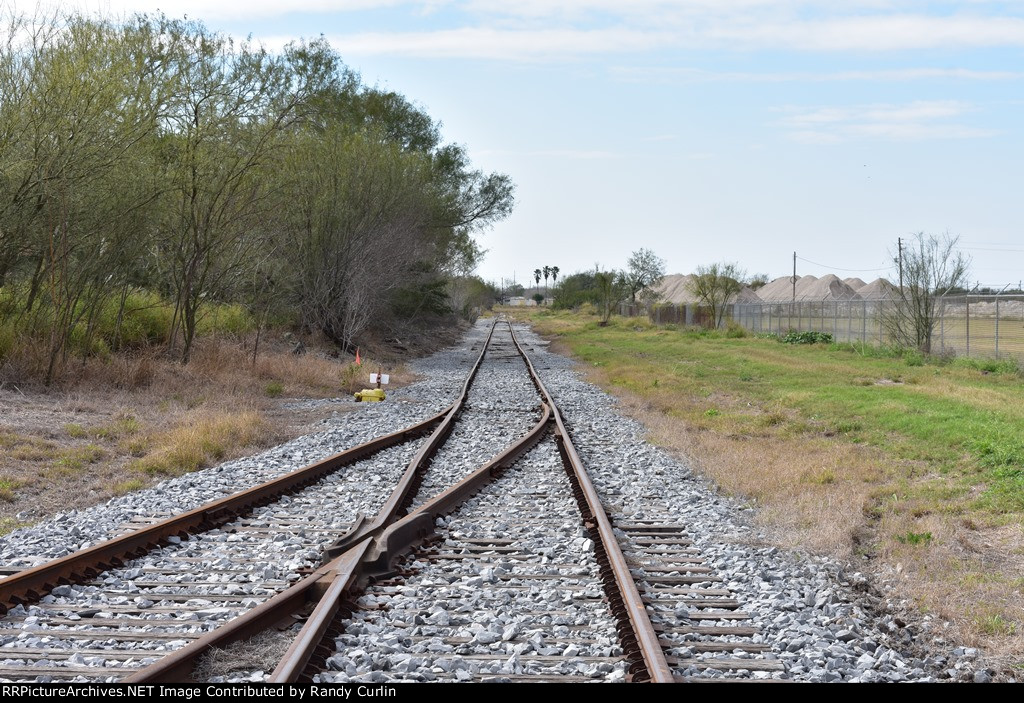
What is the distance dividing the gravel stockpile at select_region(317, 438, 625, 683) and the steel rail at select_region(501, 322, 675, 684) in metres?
0.11

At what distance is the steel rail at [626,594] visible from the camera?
4.73 metres

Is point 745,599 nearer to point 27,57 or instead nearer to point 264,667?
point 264,667

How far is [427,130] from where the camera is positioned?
144 feet

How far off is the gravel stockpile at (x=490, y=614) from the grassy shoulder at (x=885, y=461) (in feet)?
6.81

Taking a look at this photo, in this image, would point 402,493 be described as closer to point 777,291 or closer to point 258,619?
point 258,619

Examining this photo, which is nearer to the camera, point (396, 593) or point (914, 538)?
point (396, 593)

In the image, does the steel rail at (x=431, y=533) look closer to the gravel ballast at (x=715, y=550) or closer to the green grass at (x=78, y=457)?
the gravel ballast at (x=715, y=550)

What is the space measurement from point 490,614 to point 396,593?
0.76 meters

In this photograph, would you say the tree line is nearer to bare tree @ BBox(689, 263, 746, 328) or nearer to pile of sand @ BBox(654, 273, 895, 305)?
bare tree @ BBox(689, 263, 746, 328)

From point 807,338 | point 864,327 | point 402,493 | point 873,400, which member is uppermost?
point 864,327

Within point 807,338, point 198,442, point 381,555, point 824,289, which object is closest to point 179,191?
point 198,442

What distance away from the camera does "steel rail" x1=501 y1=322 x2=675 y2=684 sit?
15.5ft

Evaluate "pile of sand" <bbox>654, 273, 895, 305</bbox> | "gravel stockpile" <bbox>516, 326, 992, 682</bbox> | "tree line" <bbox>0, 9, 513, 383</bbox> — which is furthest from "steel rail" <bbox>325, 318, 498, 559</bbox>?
"pile of sand" <bbox>654, 273, 895, 305</bbox>

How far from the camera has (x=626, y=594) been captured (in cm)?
586
